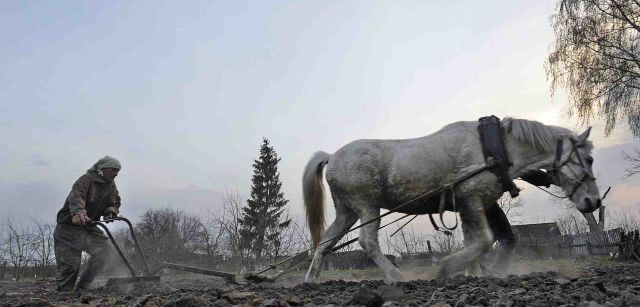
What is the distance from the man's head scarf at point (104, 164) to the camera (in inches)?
265

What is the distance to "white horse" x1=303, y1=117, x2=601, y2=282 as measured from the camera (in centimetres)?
544

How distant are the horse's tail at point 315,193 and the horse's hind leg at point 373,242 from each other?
100 cm

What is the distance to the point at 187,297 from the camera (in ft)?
9.62

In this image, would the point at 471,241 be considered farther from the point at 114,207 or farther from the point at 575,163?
the point at 114,207

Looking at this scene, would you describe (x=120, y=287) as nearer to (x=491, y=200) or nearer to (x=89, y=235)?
(x=89, y=235)

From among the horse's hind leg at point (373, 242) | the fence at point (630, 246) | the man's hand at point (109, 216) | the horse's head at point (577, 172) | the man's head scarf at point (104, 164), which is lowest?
the fence at point (630, 246)

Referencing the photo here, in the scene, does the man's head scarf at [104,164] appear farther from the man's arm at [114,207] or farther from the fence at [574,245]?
the fence at [574,245]

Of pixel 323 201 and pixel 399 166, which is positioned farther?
pixel 323 201

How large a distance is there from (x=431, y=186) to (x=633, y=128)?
1350 centimetres

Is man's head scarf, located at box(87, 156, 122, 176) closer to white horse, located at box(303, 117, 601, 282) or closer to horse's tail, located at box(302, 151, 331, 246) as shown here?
horse's tail, located at box(302, 151, 331, 246)

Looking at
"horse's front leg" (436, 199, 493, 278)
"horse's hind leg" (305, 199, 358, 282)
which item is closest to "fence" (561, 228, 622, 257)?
"horse's hind leg" (305, 199, 358, 282)

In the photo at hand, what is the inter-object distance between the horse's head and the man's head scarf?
5239 mm

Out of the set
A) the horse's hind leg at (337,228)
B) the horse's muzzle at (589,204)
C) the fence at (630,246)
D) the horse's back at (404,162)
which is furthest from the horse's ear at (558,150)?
the fence at (630,246)

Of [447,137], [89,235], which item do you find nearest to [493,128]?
[447,137]
